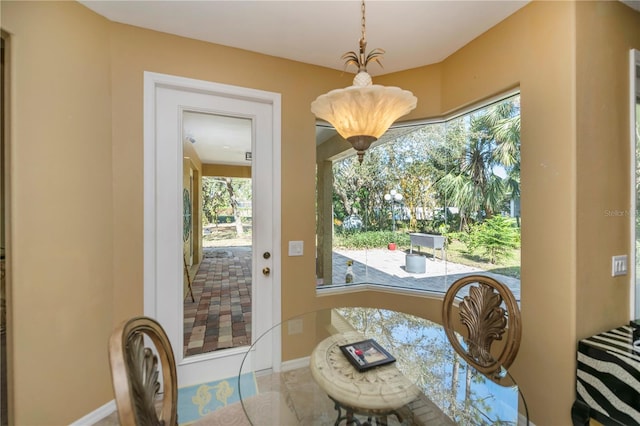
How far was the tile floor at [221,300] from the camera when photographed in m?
2.11

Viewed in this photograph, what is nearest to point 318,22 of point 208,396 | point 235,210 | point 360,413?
point 235,210

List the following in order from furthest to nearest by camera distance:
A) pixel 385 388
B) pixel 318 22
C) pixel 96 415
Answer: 1. pixel 318 22
2. pixel 96 415
3. pixel 385 388

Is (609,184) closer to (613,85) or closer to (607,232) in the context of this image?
(607,232)

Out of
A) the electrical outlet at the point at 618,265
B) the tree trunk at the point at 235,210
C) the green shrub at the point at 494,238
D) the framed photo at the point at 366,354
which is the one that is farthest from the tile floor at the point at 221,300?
the electrical outlet at the point at 618,265

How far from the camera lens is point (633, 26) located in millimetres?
1600

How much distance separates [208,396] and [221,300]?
671mm

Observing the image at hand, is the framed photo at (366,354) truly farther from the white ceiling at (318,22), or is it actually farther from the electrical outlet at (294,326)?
the white ceiling at (318,22)

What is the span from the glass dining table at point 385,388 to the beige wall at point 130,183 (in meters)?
0.62

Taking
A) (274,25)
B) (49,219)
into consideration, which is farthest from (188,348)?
(274,25)

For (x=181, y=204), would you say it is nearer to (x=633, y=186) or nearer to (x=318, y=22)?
(x=318, y=22)

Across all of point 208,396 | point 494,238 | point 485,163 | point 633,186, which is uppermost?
point 485,163

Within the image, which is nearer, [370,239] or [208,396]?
[208,396]

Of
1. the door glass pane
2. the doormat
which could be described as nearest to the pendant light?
the door glass pane

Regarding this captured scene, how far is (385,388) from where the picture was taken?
3.53ft
